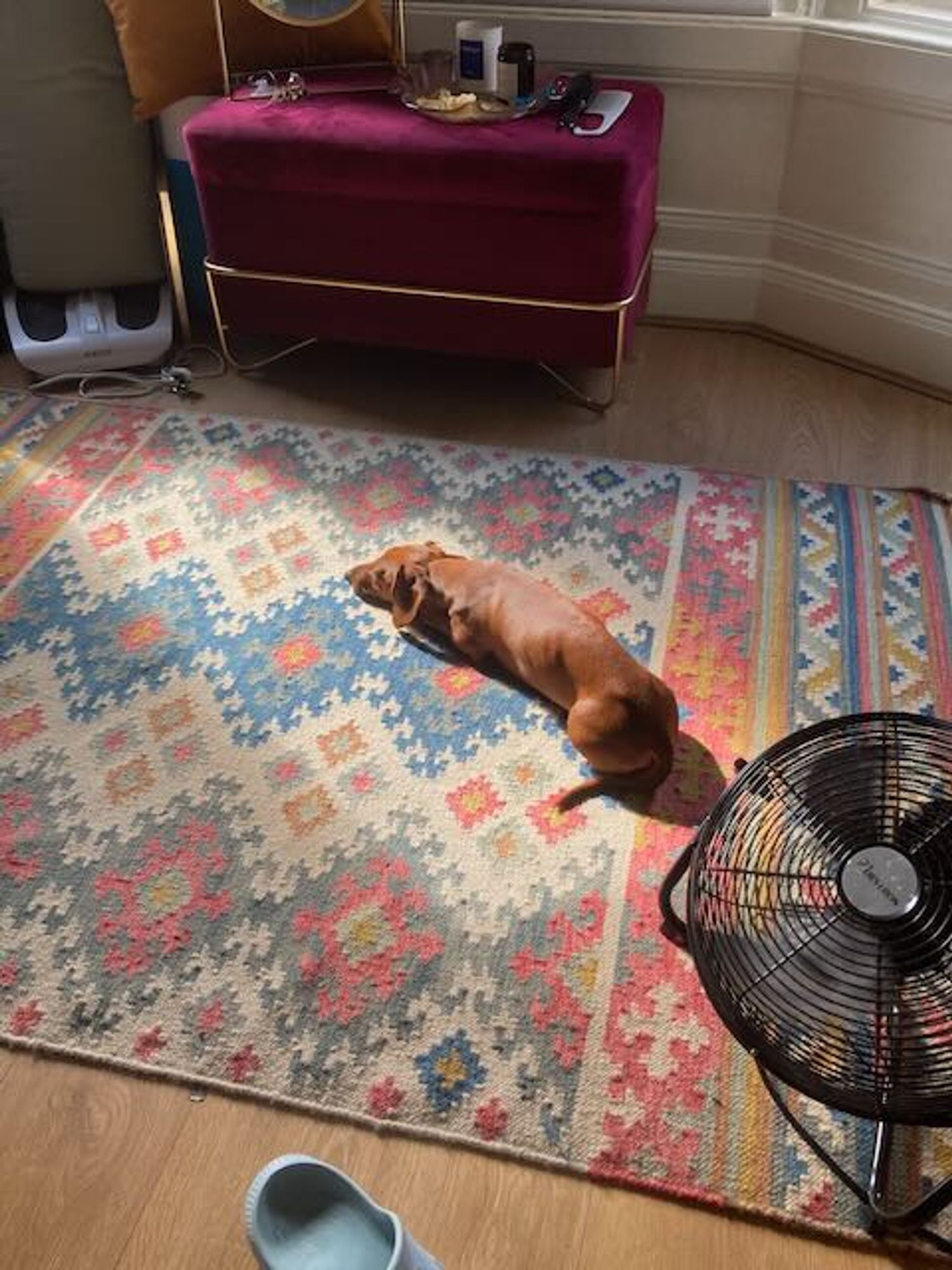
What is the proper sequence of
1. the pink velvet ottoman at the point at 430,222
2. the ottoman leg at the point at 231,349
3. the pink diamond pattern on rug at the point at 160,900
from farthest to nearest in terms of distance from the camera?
the ottoman leg at the point at 231,349 → the pink velvet ottoman at the point at 430,222 → the pink diamond pattern on rug at the point at 160,900

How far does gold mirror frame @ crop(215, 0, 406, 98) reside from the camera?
221 cm

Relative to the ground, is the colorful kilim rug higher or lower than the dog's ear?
lower

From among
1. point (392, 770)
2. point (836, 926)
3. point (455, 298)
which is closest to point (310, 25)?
point (455, 298)

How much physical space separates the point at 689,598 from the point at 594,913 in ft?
2.06

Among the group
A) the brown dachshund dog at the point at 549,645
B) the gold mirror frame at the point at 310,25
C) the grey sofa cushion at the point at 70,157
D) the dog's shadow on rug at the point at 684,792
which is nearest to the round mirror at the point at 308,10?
the gold mirror frame at the point at 310,25

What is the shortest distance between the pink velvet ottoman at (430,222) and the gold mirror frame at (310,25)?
0.12 m

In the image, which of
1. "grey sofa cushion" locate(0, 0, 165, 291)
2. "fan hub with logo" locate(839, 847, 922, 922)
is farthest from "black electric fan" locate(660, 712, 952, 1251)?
"grey sofa cushion" locate(0, 0, 165, 291)

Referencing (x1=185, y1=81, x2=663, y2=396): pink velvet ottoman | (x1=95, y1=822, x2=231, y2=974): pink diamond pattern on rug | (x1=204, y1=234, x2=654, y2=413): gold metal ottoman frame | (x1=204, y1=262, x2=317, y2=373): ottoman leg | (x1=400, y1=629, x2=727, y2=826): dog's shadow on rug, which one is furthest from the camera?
(x1=204, y1=262, x2=317, y2=373): ottoman leg

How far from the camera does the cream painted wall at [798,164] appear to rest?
219cm

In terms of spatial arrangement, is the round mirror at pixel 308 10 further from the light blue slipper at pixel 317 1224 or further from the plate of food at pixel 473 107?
the light blue slipper at pixel 317 1224

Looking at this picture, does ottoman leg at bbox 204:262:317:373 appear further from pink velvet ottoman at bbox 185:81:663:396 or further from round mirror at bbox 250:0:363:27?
round mirror at bbox 250:0:363:27

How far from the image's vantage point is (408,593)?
1772mm

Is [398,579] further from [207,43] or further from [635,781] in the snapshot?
[207,43]

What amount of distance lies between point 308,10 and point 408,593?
1.28m
